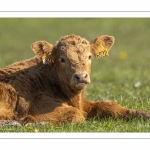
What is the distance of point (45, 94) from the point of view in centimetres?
1071

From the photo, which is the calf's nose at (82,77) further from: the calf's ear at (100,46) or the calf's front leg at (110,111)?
the calf's ear at (100,46)

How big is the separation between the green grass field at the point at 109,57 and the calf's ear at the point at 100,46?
1338 mm

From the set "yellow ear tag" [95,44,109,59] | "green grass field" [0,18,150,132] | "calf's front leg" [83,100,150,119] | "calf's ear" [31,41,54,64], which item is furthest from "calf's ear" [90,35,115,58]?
"green grass field" [0,18,150,132]

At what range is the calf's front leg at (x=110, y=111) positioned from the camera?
414 inches

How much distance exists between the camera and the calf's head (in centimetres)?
1002

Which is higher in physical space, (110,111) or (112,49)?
(112,49)

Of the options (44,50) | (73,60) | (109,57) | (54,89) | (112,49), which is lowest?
(54,89)

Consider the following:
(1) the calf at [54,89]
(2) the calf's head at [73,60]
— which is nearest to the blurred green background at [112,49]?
(1) the calf at [54,89]

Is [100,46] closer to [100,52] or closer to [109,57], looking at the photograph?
[100,52]

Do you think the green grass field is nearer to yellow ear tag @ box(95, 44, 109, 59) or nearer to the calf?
the calf

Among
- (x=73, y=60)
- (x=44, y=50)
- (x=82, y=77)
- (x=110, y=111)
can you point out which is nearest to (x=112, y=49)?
(x=44, y=50)

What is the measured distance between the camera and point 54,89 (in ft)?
35.8

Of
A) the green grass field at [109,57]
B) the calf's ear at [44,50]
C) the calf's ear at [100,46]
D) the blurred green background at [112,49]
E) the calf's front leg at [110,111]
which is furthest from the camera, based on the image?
the blurred green background at [112,49]

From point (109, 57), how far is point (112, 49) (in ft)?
8.44
